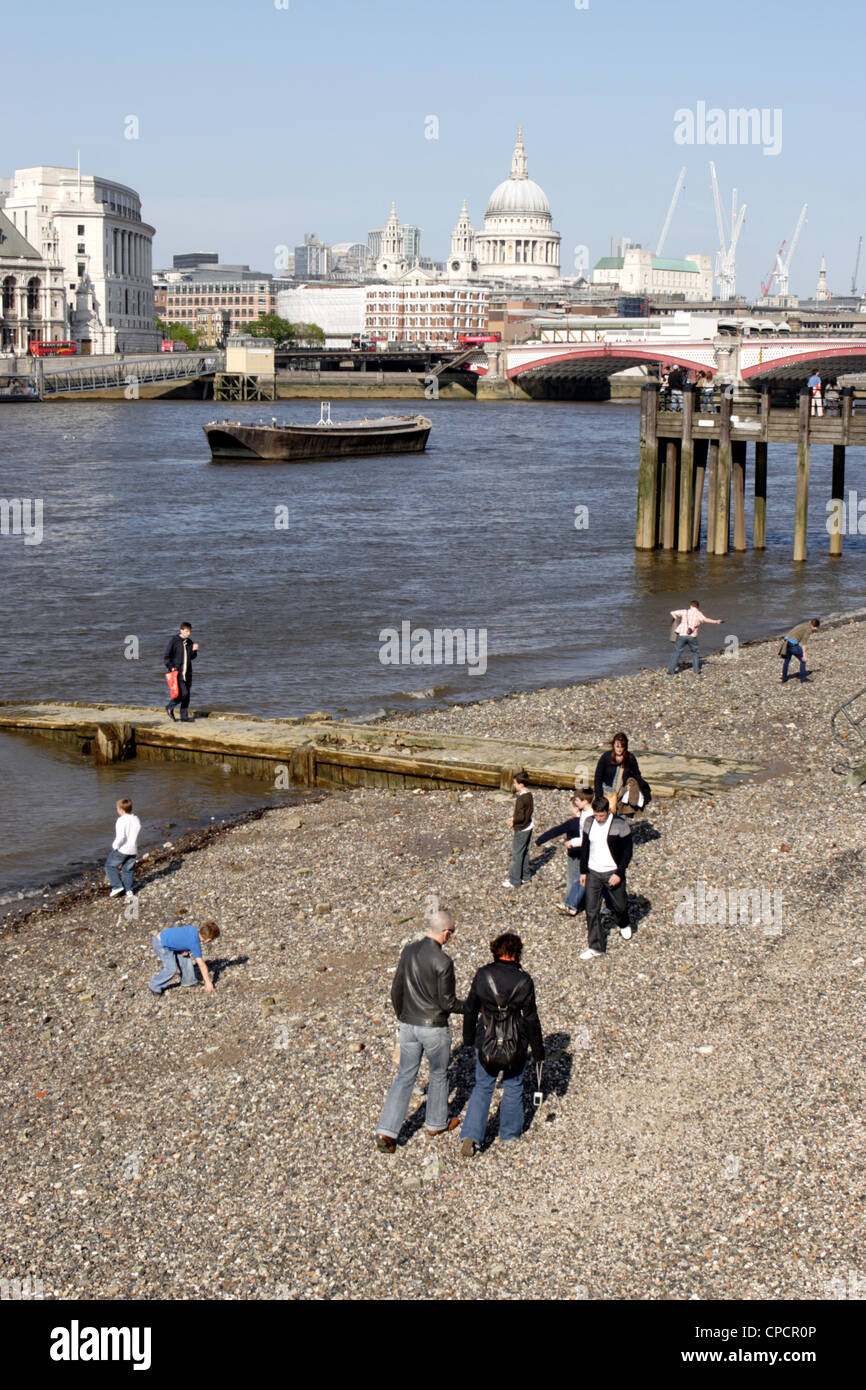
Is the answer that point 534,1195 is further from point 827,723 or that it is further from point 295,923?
point 827,723

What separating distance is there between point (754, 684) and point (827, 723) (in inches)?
111

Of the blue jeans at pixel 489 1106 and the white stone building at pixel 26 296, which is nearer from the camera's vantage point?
the blue jeans at pixel 489 1106

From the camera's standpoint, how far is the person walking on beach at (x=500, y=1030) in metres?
8.98

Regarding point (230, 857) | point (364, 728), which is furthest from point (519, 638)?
point (230, 857)

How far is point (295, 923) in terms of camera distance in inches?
530

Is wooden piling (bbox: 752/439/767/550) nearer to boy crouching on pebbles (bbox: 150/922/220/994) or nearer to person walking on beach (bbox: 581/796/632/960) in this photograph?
person walking on beach (bbox: 581/796/632/960)

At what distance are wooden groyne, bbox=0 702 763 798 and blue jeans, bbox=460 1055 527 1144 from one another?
23.4 feet

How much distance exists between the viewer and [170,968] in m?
12.2

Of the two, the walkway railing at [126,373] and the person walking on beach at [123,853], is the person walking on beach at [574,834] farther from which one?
the walkway railing at [126,373]

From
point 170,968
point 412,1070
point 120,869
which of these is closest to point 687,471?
point 120,869

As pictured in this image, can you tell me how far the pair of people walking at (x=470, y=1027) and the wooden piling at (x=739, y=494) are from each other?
3183cm

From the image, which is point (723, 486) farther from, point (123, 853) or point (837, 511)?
point (123, 853)

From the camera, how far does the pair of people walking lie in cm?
900

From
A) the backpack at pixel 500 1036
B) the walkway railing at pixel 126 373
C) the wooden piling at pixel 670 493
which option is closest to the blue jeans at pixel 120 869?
the backpack at pixel 500 1036
